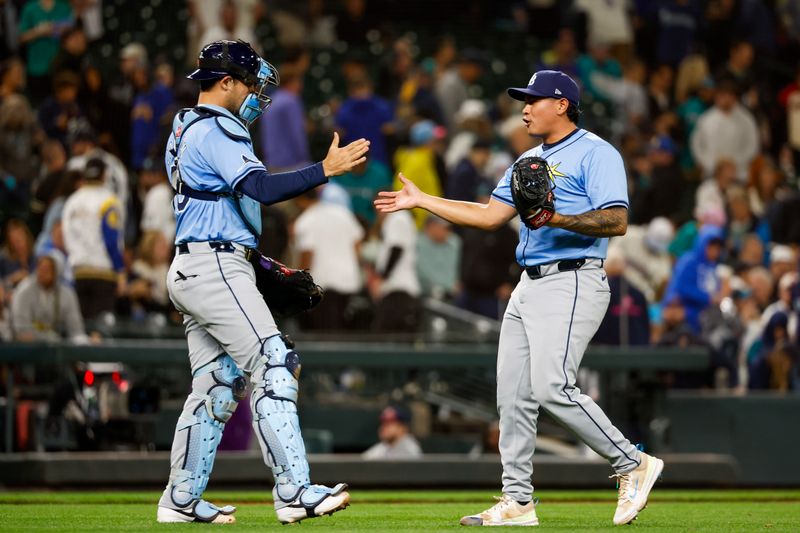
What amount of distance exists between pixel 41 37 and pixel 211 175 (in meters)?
11.5

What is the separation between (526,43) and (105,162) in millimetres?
9076

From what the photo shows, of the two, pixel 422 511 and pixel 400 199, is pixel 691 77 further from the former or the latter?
pixel 400 199

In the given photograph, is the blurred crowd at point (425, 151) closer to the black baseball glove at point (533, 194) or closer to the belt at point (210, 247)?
the belt at point (210, 247)

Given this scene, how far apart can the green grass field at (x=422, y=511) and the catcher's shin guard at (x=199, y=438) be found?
7.9 inches

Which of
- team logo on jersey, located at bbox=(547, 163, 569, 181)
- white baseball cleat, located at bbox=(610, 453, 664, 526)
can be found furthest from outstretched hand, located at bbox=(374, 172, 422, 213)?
white baseball cleat, located at bbox=(610, 453, 664, 526)

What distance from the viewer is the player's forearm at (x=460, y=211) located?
7.57m

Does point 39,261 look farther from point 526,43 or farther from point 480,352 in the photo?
point 526,43

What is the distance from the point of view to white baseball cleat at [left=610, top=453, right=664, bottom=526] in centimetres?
741

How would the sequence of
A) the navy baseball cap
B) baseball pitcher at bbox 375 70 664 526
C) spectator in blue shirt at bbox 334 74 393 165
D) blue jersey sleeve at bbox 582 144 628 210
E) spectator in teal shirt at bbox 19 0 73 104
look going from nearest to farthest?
baseball pitcher at bbox 375 70 664 526 < blue jersey sleeve at bbox 582 144 628 210 < the navy baseball cap < spectator in blue shirt at bbox 334 74 393 165 < spectator in teal shirt at bbox 19 0 73 104

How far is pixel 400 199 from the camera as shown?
752cm

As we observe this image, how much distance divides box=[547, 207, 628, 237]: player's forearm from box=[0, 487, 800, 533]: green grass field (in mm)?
1444

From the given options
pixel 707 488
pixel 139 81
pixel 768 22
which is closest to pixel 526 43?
pixel 768 22

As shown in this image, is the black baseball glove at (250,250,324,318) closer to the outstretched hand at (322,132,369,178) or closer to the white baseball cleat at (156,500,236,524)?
the outstretched hand at (322,132,369,178)

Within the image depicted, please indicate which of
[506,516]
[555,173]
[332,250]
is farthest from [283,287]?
[332,250]
